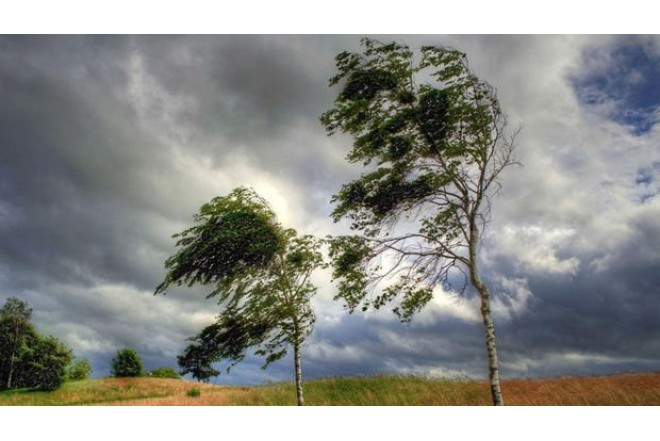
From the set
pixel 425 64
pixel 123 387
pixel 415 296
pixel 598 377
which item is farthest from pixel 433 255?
pixel 123 387

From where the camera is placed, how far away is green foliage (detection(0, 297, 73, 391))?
17219 mm

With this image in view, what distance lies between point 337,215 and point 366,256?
1413 mm

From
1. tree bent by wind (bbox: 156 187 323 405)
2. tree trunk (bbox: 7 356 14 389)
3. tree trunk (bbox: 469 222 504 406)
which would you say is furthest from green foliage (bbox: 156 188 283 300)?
tree trunk (bbox: 7 356 14 389)

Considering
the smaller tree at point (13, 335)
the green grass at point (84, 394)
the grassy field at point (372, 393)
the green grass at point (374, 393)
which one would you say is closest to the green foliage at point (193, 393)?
the grassy field at point (372, 393)

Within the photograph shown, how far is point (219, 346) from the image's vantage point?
12.3 m

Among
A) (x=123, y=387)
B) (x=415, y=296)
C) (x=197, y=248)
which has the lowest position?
(x=123, y=387)

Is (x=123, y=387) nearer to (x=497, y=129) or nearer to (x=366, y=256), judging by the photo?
(x=366, y=256)

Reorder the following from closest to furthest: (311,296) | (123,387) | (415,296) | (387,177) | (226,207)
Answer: (415,296) < (387,177) < (311,296) < (226,207) < (123,387)

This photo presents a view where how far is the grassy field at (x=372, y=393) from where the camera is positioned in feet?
35.5

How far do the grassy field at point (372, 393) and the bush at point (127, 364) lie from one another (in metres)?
0.96

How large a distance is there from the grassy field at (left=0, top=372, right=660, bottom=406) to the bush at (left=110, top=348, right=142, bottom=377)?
0.96 metres

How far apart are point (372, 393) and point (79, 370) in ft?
45.6

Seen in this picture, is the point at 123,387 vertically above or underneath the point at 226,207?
underneath

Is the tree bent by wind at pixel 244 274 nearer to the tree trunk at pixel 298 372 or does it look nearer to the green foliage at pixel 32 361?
the tree trunk at pixel 298 372
